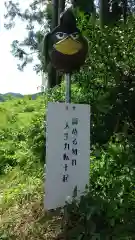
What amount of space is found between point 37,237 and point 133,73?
275 centimetres

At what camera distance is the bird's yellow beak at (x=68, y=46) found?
11.8 ft

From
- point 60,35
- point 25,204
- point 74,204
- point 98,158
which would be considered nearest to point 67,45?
point 60,35

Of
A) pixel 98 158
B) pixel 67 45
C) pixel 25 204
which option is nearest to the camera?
pixel 67 45

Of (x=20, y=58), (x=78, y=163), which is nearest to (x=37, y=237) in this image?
(x=78, y=163)

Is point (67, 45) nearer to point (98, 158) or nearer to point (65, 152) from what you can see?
point (65, 152)

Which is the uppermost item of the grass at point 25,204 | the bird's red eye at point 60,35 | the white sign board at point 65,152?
the bird's red eye at point 60,35

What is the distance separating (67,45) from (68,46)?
0.01 meters

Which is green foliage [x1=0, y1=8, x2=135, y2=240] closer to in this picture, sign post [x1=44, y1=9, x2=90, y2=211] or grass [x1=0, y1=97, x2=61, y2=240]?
grass [x1=0, y1=97, x2=61, y2=240]

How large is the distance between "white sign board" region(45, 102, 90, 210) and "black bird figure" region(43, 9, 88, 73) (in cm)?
39

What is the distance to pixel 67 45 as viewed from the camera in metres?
3.61

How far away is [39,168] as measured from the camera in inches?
214

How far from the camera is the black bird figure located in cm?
361

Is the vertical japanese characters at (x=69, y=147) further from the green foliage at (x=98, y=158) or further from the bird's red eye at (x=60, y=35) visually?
the bird's red eye at (x=60, y=35)

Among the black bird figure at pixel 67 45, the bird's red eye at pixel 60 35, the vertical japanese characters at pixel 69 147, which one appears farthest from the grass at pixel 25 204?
the bird's red eye at pixel 60 35
